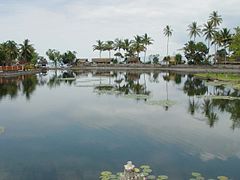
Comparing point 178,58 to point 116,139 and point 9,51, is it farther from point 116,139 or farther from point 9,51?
point 116,139

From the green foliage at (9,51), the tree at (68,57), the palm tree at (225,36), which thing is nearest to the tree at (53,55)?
the tree at (68,57)

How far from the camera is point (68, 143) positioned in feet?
53.1

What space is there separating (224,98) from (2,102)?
21.5 meters

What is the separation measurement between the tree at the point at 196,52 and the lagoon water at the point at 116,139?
64.8 m

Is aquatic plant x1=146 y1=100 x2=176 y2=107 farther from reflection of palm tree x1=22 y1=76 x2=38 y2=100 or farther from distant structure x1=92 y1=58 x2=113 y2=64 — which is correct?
distant structure x1=92 y1=58 x2=113 y2=64

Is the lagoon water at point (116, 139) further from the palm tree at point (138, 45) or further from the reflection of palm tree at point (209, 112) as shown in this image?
the palm tree at point (138, 45)

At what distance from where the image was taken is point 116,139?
1688 centimetres

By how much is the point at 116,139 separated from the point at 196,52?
264ft

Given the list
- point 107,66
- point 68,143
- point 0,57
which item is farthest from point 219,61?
point 68,143

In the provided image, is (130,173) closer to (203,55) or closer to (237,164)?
(237,164)

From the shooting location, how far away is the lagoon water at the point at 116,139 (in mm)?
12492

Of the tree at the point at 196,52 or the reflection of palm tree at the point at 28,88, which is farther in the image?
the tree at the point at 196,52

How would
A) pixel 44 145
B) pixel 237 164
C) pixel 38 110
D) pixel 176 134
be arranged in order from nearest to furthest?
pixel 237 164
pixel 44 145
pixel 176 134
pixel 38 110

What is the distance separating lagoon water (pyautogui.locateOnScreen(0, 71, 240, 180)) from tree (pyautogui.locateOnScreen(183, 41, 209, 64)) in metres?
64.8
